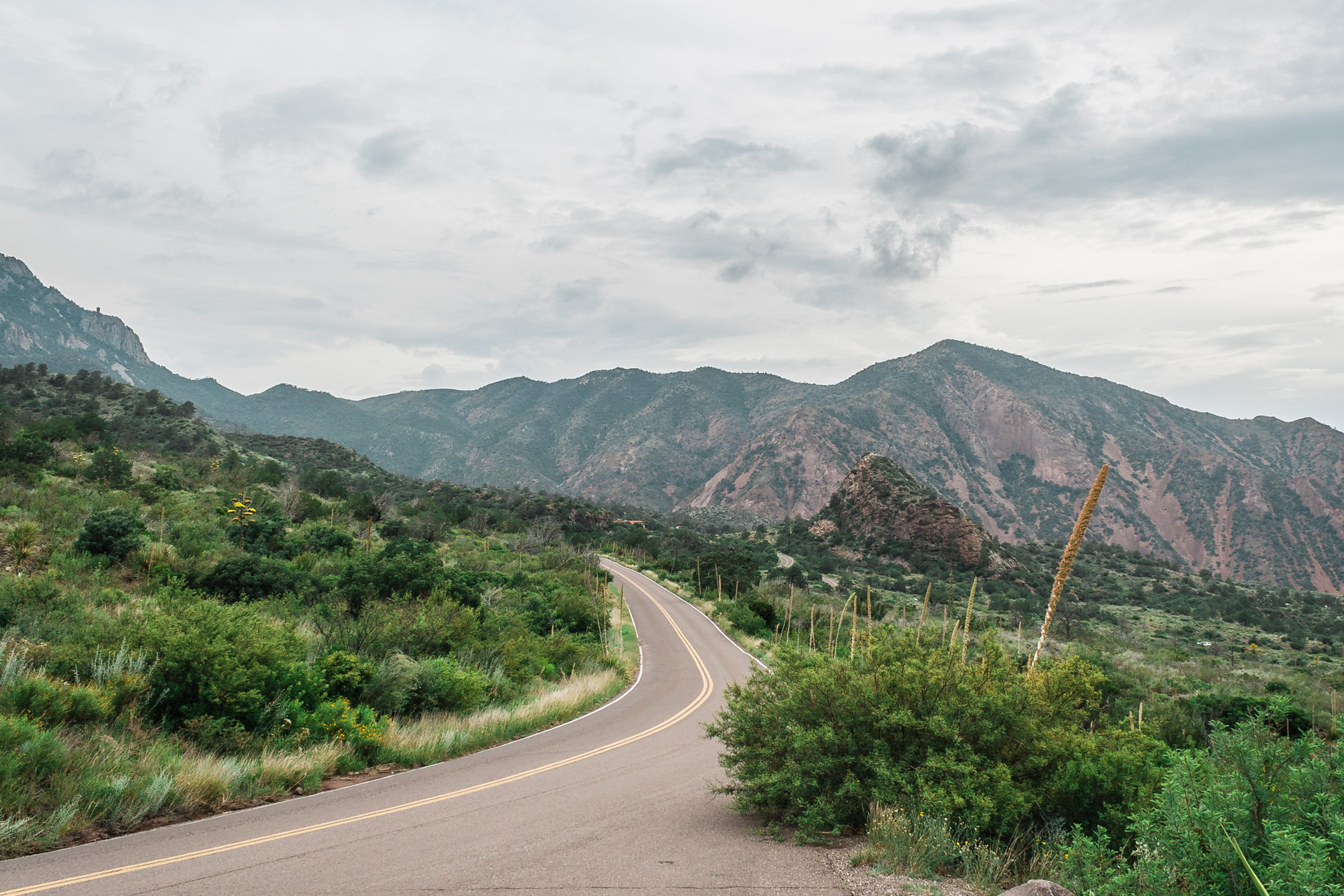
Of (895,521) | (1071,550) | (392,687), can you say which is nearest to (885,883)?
(1071,550)

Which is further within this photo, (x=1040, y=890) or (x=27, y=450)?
(x=27, y=450)

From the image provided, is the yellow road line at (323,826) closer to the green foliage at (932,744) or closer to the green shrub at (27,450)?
the green foliage at (932,744)

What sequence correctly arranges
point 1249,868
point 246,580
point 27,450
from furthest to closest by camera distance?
point 27,450, point 246,580, point 1249,868

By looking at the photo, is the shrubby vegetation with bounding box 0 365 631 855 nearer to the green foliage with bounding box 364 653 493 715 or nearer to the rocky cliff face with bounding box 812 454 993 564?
the green foliage with bounding box 364 653 493 715

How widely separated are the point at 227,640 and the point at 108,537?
14.0 meters

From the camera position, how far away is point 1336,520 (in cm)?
11794

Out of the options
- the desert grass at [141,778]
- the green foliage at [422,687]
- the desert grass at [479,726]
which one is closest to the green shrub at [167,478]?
the desert grass at [479,726]

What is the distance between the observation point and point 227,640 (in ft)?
36.7

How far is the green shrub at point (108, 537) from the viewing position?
20922 mm

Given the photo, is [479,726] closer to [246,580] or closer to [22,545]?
[246,580]

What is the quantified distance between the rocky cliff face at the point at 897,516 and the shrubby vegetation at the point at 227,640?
41.1 meters

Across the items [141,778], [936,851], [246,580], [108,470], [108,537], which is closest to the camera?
[936,851]

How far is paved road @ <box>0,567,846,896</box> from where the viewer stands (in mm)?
6570

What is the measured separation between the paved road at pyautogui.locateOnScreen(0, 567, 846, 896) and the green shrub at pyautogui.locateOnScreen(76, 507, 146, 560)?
1526 centimetres
